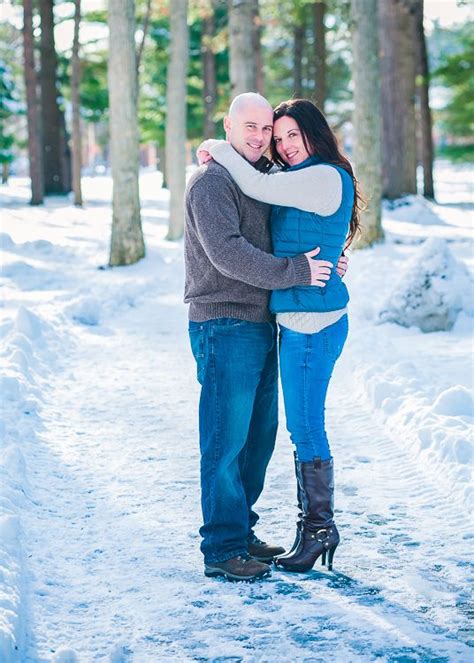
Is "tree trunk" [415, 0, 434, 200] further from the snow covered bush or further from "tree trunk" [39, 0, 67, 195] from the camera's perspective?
the snow covered bush

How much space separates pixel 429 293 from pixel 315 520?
600cm

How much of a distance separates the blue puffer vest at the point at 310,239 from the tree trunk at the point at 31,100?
844 inches

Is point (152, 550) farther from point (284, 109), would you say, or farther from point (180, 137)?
point (180, 137)

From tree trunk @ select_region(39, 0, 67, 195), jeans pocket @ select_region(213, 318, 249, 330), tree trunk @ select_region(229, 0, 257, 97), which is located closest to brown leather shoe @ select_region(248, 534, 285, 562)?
jeans pocket @ select_region(213, 318, 249, 330)

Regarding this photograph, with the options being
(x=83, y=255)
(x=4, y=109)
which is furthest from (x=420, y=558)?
(x=4, y=109)

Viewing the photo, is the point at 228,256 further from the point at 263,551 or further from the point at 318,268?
the point at 263,551

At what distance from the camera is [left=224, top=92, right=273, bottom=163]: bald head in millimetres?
4008

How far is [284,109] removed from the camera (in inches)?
163

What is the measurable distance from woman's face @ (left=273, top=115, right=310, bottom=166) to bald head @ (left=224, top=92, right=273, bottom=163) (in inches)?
2.1

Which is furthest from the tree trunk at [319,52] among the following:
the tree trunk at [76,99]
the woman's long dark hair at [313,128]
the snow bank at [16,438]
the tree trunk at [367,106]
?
the woman's long dark hair at [313,128]

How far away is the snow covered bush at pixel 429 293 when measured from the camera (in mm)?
9844

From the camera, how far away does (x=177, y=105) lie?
1873 cm

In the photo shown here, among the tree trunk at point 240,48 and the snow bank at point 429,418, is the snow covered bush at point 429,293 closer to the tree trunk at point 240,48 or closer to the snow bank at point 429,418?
the snow bank at point 429,418

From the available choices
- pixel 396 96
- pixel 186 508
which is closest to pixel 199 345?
pixel 186 508
